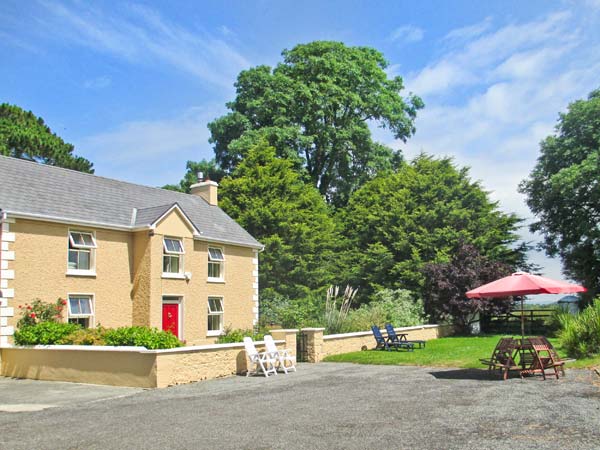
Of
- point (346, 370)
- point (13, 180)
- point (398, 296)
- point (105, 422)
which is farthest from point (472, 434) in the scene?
point (398, 296)

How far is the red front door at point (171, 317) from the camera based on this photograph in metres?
22.9

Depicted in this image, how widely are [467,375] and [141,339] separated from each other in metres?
8.48

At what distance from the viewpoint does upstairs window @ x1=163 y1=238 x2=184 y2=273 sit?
2320 centimetres

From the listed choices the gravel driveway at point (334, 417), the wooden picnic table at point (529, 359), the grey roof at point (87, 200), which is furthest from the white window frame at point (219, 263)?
the wooden picnic table at point (529, 359)

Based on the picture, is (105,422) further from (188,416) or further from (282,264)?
(282,264)

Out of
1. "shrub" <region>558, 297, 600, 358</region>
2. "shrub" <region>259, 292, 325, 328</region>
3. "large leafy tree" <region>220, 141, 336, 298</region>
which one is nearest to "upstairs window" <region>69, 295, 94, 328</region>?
"shrub" <region>259, 292, 325, 328</region>

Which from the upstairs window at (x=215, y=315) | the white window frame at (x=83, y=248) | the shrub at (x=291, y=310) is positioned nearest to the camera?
the white window frame at (x=83, y=248)

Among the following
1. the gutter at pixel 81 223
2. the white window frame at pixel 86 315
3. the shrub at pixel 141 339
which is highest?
the gutter at pixel 81 223

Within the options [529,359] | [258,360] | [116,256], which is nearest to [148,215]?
[116,256]

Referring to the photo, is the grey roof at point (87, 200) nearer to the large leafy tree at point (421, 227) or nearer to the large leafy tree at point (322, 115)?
the large leafy tree at point (421, 227)

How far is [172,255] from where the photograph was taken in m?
23.5

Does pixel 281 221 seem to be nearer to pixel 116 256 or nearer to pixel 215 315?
pixel 215 315

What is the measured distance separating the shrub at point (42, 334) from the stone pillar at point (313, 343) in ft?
24.4

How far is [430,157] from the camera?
3819cm
